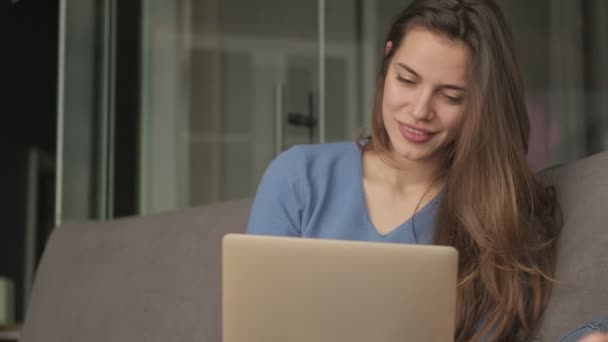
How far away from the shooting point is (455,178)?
161cm

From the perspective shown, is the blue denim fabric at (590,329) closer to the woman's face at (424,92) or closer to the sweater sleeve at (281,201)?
the woman's face at (424,92)

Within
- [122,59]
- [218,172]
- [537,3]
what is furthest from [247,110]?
[537,3]

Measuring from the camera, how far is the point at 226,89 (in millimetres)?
3424

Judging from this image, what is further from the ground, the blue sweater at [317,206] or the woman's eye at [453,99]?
the woman's eye at [453,99]

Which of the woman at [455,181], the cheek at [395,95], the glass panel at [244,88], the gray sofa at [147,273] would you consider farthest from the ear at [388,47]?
the glass panel at [244,88]

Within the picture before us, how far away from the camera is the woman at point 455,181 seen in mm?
1521

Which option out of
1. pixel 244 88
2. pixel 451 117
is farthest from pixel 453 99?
pixel 244 88

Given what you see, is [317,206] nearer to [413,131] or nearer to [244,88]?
[413,131]

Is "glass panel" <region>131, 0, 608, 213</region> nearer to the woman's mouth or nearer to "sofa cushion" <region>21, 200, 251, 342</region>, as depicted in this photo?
"sofa cushion" <region>21, 200, 251, 342</region>

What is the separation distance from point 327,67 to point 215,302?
1.94 metres

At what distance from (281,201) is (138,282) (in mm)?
317

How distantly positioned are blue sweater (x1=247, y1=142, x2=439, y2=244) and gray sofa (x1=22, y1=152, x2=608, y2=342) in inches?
3.8

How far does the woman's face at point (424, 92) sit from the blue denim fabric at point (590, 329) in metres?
0.46

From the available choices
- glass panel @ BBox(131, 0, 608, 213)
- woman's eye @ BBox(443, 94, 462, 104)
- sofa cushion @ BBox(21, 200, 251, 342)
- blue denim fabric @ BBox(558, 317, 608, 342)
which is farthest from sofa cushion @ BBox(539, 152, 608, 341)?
glass panel @ BBox(131, 0, 608, 213)
